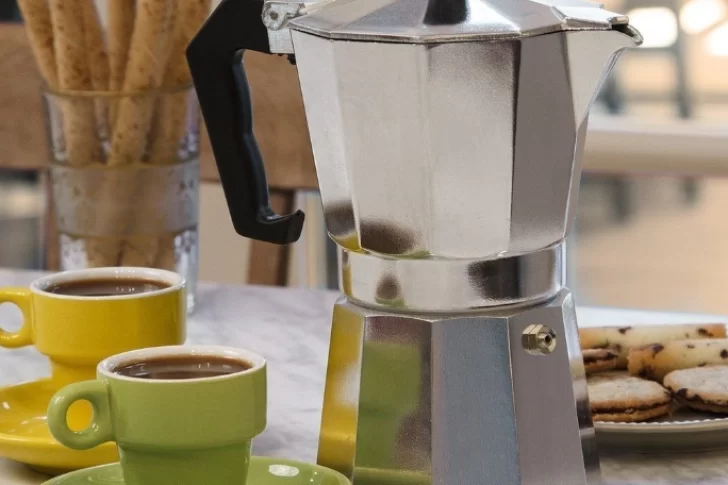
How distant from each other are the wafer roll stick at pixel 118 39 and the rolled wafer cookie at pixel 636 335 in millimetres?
389

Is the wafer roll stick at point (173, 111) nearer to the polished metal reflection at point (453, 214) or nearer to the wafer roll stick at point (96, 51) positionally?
the wafer roll stick at point (96, 51)

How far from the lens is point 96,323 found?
1.92 feet

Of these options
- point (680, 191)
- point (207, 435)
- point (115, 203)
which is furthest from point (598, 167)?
point (680, 191)

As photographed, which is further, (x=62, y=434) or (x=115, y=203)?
(x=115, y=203)

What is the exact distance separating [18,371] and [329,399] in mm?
306

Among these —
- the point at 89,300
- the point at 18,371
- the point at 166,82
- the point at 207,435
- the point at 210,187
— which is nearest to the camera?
the point at 207,435

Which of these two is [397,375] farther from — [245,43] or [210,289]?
[210,289]

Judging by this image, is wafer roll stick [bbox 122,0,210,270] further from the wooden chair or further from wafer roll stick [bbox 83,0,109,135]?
the wooden chair

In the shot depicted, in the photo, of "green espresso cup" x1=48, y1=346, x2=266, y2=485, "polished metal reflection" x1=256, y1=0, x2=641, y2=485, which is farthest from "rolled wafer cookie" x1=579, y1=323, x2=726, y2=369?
"green espresso cup" x1=48, y1=346, x2=266, y2=485

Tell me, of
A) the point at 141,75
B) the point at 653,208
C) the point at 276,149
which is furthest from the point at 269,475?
the point at 653,208

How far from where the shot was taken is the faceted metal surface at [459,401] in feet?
1.66

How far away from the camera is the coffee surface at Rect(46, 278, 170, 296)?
24.6 inches

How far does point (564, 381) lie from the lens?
0.53 m

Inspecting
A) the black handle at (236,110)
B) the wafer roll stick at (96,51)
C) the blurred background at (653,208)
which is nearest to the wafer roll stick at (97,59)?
the wafer roll stick at (96,51)
